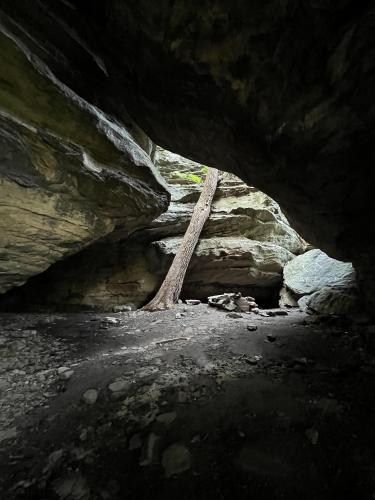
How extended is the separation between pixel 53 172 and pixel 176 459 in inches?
154

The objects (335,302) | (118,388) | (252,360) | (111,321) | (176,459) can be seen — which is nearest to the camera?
(176,459)

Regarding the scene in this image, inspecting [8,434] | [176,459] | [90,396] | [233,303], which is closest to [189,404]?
[176,459]

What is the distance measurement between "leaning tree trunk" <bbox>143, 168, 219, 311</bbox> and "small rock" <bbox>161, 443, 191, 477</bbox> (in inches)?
196

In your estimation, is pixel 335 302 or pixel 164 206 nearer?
pixel 335 302

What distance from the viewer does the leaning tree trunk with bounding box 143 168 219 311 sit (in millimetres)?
6945

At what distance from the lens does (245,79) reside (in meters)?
2.16

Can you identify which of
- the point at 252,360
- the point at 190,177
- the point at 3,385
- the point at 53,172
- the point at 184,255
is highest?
the point at 190,177

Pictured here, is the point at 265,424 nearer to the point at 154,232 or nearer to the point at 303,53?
the point at 303,53

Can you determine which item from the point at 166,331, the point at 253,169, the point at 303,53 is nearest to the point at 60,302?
the point at 166,331

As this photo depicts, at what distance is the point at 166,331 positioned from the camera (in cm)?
465

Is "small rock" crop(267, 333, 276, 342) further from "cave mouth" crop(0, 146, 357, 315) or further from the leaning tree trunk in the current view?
the leaning tree trunk

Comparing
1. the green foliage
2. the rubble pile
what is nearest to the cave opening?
the rubble pile

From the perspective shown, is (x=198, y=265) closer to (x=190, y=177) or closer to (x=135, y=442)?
(x=190, y=177)

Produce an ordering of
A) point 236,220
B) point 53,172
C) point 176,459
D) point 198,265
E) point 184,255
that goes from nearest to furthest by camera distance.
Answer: point 176,459 < point 53,172 < point 184,255 < point 198,265 < point 236,220
